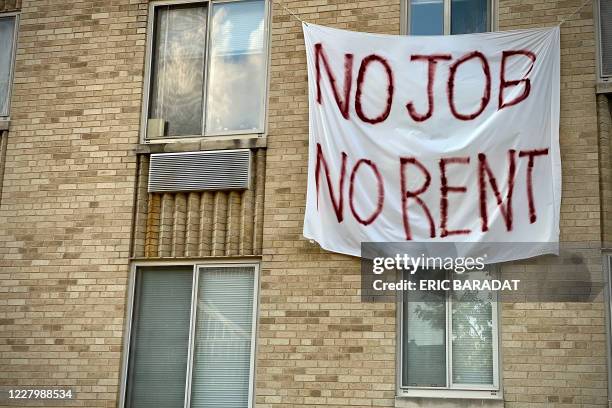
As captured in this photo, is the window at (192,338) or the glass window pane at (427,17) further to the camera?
the glass window pane at (427,17)

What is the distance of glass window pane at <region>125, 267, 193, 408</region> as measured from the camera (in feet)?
34.8

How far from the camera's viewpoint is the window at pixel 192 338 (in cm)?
1045

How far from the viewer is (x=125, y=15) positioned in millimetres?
11781

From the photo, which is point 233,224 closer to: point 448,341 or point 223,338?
point 223,338

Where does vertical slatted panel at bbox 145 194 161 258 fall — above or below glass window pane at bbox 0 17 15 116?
below

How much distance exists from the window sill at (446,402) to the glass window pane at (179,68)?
4250 millimetres

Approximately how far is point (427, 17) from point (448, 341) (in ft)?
13.0

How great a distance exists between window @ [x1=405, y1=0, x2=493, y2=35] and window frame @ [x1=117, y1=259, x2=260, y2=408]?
3533mm

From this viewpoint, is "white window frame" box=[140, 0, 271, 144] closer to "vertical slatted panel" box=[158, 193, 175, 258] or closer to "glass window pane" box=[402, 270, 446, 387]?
"vertical slatted panel" box=[158, 193, 175, 258]

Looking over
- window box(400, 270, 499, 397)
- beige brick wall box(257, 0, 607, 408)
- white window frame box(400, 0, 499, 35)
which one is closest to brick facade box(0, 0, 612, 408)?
beige brick wall box(257, 0, 607, 408)

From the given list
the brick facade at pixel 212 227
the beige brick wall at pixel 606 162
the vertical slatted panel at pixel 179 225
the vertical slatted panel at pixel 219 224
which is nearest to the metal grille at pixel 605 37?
the brick facade at pixel 212 227

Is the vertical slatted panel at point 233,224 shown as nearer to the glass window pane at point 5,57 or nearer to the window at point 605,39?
the glass window pane at point 5,57

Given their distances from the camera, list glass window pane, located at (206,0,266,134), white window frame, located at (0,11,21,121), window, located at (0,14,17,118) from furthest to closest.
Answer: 1. window, located at (0,14,17,118)
2. white window frame, located at (0,11,21,121)
3. glass window pane, located at (206,0,266,134)

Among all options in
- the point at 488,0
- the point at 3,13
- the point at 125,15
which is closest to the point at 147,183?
the point at 125,15
